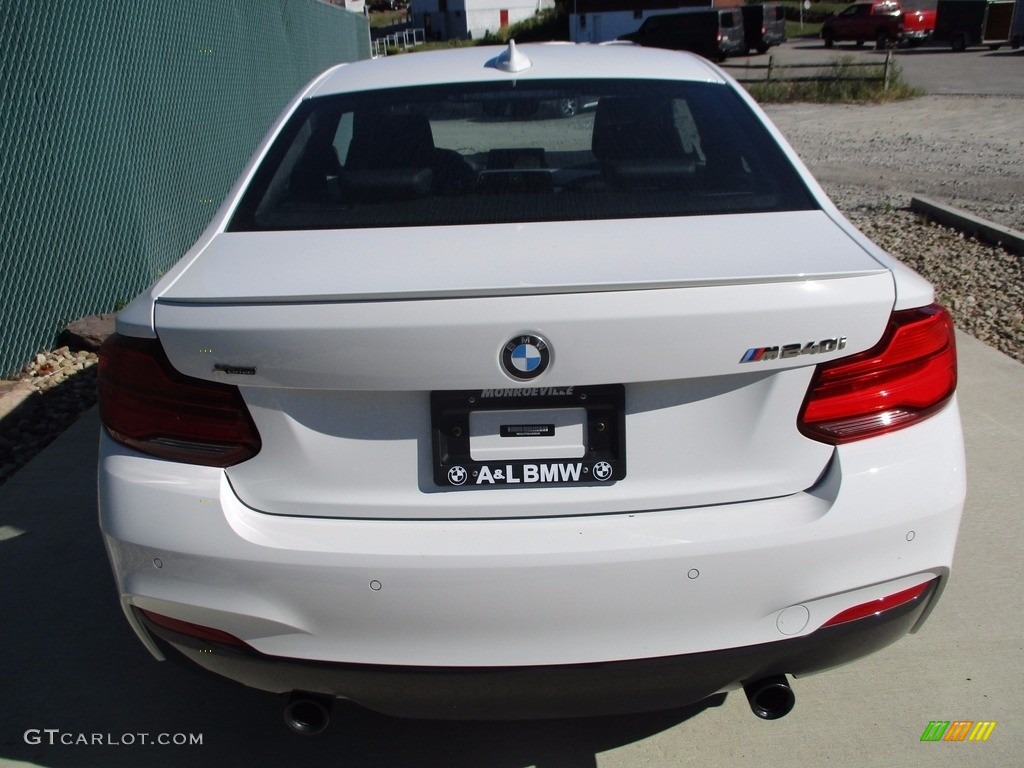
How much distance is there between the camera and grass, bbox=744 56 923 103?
23047mm

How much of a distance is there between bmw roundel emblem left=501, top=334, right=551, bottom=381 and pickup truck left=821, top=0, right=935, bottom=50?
4636 centimetres

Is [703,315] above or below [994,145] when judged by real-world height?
above

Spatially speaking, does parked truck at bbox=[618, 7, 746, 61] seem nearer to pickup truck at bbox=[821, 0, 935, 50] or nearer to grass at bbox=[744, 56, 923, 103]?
pickup truck at bbox=[821, 0, 935, 50]

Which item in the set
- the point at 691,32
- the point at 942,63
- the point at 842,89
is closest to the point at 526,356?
the point at 842,89

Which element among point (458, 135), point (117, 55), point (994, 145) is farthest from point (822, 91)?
point (458, 135)

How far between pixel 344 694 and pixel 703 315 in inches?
43.0

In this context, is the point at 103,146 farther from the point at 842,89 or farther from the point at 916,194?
the point at 842,89

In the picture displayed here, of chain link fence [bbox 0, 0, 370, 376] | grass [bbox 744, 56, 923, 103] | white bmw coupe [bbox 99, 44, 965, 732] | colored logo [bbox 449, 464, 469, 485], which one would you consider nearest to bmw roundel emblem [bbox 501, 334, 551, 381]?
white bmw coupe [bbox 99, 44, 965, 732]

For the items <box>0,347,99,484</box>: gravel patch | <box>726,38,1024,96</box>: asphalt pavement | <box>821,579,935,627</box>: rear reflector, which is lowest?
<box>726,38,1024,96</box>: asphalt pavement

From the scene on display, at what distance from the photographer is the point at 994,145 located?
14.8m

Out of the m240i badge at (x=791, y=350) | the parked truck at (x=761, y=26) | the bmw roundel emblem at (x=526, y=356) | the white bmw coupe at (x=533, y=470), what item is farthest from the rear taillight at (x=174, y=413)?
the parked truck at (x=761, y=26)

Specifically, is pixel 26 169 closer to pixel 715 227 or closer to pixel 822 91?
pixel 715 227

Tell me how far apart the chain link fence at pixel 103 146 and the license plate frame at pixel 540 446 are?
13.3 ft

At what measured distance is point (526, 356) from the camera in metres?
1.87
